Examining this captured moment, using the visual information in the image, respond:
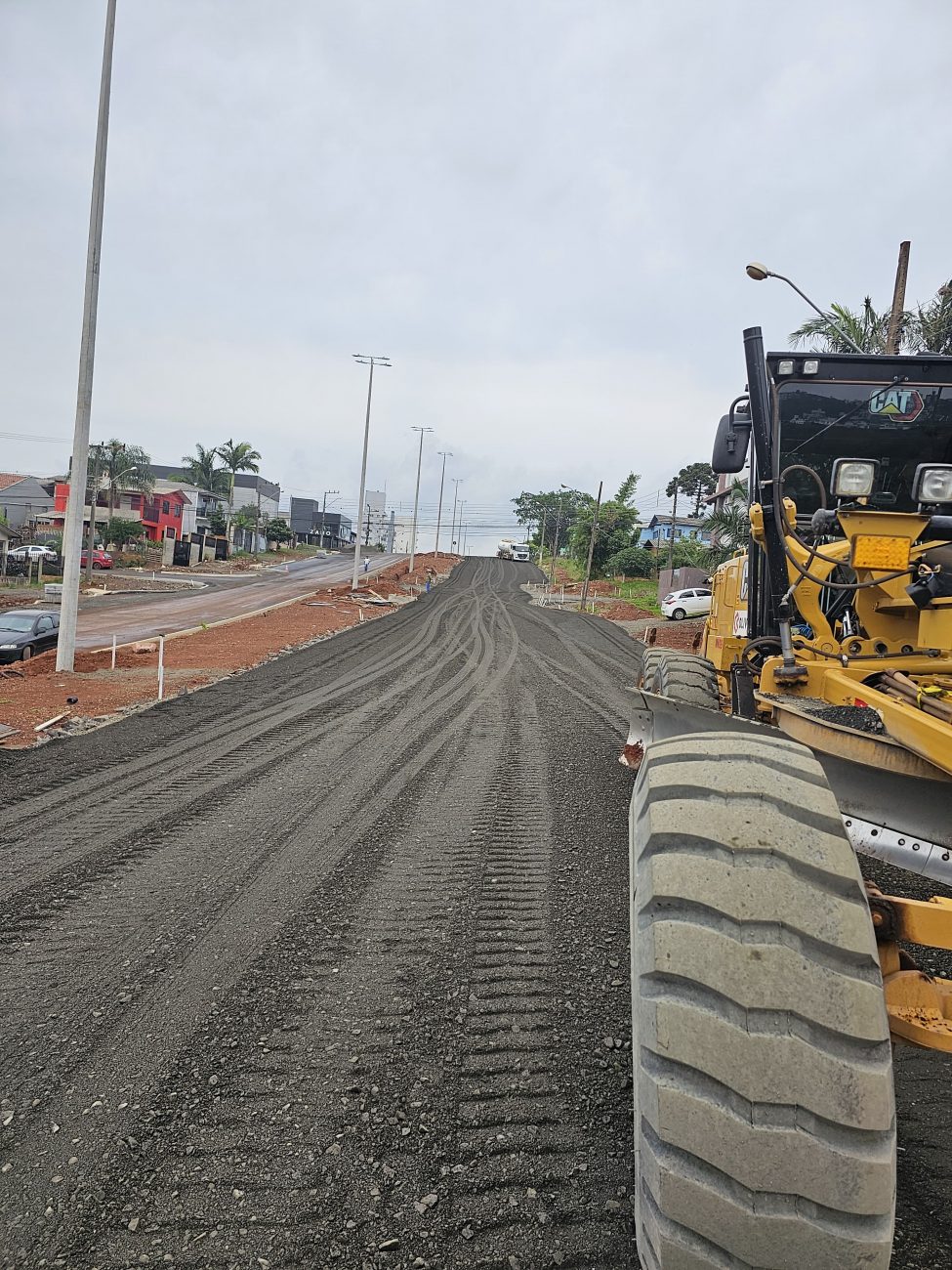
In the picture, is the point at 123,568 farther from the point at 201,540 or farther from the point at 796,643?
the point at 796,643

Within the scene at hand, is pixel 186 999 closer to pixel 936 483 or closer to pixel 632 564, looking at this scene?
pixel 936 483

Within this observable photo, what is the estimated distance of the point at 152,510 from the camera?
72125 mm

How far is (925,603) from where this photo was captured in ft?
12.0

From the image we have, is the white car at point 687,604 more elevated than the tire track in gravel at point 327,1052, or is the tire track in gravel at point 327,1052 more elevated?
the white car at point 687,604

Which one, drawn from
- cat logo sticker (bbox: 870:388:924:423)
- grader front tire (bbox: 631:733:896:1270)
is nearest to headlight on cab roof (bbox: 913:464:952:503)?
cat logo sticker (bbox: 870:388:924:423)

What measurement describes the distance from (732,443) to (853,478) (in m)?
1.40

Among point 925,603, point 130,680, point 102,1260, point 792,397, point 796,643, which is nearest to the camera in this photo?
point 102,1260

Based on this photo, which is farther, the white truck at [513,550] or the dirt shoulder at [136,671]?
the white truck at [513,550]

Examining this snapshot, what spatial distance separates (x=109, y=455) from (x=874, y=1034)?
6698 centimetres

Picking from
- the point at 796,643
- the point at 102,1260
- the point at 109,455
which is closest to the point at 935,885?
the point at 796,643

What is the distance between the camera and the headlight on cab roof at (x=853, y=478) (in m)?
3.62

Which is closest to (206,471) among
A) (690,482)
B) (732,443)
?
(690,482)

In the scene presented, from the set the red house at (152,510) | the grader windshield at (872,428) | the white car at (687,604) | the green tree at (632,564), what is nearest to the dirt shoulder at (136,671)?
the grader windshield at (872,428)

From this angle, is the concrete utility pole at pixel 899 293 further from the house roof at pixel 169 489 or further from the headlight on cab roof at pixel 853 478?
the house roof at pixel 169 489
